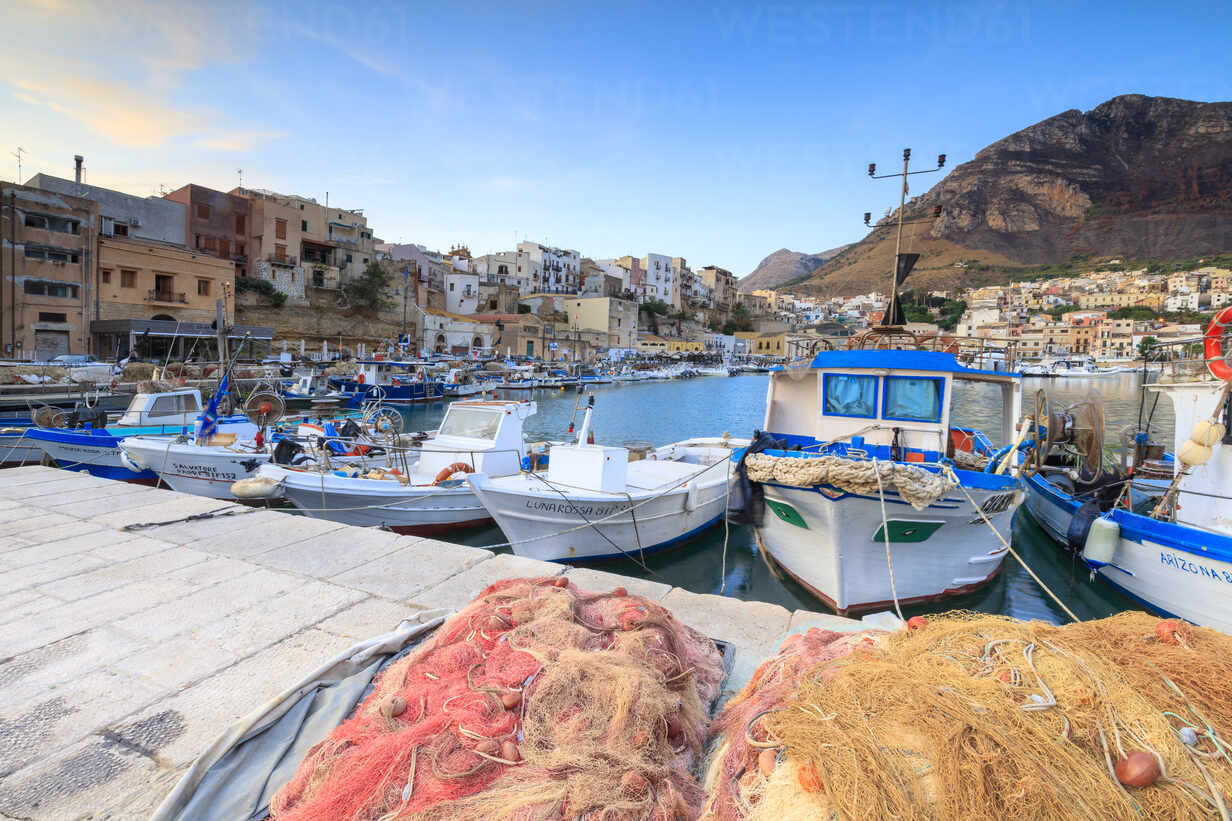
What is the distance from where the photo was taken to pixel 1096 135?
19412cm

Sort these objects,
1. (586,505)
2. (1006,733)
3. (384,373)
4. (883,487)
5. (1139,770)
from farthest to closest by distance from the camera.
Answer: (384,373), (586,505), (883,487), (1006,733), (1139,770)

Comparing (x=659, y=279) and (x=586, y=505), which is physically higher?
(x=659, y=279)

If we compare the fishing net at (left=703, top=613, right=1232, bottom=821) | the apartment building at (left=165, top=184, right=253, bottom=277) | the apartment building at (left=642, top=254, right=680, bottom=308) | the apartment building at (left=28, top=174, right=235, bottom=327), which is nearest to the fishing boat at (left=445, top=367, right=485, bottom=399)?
the apartment building at (left=28, top=174, right=235, bottom=327)

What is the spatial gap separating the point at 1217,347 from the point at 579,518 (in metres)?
8.59

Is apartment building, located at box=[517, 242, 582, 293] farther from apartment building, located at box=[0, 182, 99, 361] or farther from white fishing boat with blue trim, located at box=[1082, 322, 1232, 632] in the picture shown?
white fishing boat with blue trim, located at box=[1082, 322, 1232, 632]

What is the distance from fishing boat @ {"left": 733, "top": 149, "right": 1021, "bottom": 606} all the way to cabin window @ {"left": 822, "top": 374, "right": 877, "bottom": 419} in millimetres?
14

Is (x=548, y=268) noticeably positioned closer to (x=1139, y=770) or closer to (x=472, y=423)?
(x=472, y=423)

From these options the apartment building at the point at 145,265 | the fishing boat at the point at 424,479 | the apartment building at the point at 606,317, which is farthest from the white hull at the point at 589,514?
the apartment building at the point at 606,317

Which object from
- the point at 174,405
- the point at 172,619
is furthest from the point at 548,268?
the point at 172,619

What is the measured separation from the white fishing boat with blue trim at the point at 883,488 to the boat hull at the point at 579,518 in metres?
1.70

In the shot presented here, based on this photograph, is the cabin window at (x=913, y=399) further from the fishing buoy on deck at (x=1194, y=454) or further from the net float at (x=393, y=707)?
the net float at (x=393, y=707)

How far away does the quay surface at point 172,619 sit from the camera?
250 centimetres

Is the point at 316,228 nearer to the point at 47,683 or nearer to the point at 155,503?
the point at 155,503

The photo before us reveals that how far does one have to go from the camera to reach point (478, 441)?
10.7 meters
